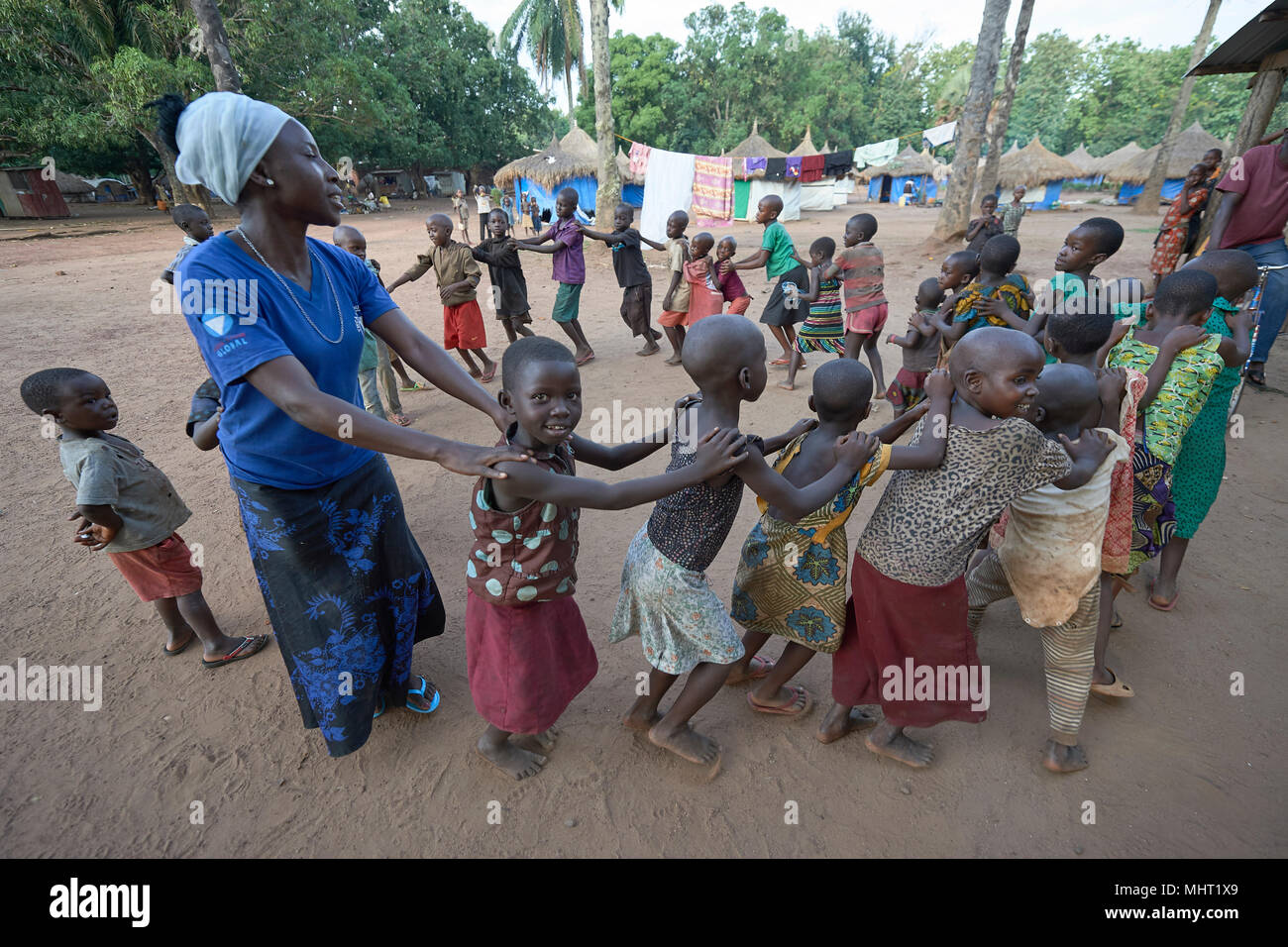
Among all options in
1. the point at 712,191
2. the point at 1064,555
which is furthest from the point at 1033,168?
the point at 1064,555

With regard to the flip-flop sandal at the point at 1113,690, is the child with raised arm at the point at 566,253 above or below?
above

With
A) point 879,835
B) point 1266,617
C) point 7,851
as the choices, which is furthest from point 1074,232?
point 7,851

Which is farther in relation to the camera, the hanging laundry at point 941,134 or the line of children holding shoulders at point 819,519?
the hanging laundry at point 941,134

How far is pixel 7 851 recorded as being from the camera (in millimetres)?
1957

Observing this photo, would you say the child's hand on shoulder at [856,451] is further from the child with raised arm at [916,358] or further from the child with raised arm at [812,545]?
the child with raised arm at [916,358]

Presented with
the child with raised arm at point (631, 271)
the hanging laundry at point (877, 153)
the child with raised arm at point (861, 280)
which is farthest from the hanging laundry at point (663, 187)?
the hanging laundry at point (877, 153)

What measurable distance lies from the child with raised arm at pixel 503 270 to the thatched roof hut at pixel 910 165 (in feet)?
110

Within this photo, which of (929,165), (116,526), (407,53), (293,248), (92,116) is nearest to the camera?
(293,248)

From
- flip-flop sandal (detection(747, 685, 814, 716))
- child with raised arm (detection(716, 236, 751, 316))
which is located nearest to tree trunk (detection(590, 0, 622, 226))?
child with raised arm (detection(716, 236, 751, 316))

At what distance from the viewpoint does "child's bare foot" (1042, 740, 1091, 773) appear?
2.17 m

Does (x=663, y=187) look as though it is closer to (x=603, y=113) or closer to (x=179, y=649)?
(x=603, y=113)

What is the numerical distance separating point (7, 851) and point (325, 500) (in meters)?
1.50

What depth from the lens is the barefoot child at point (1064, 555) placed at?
6.70 feet
